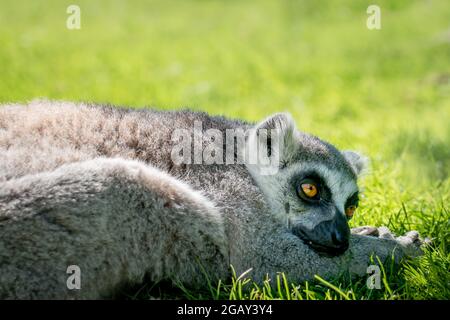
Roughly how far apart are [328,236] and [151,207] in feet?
4.98

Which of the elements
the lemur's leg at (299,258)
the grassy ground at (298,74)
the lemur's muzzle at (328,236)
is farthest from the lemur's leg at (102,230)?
the lemur's muzzle at (328,236)

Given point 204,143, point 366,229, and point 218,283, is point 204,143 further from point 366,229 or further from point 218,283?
point 366,229

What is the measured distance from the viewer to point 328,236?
5.00m

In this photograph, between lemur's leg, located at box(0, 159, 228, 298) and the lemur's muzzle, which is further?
the lemur's muzzle

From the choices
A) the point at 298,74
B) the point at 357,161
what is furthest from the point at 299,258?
the point at 298,74

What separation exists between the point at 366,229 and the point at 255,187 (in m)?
1.18

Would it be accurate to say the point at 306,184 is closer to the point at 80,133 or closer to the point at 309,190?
the point at 309,190

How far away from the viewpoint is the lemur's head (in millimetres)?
5082

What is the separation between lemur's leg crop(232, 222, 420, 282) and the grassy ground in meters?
0.14

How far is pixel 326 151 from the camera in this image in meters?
5.71

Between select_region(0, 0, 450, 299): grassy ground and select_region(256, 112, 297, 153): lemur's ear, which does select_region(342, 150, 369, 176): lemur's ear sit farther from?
select_region(256, 112, 297, 153): lemur's ear

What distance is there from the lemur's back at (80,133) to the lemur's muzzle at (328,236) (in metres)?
1.32

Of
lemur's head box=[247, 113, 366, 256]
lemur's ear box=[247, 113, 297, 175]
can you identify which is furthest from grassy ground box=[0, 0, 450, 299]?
lemur's ear box=[247, 113, 297, 175]

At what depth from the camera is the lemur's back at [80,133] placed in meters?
4.73
